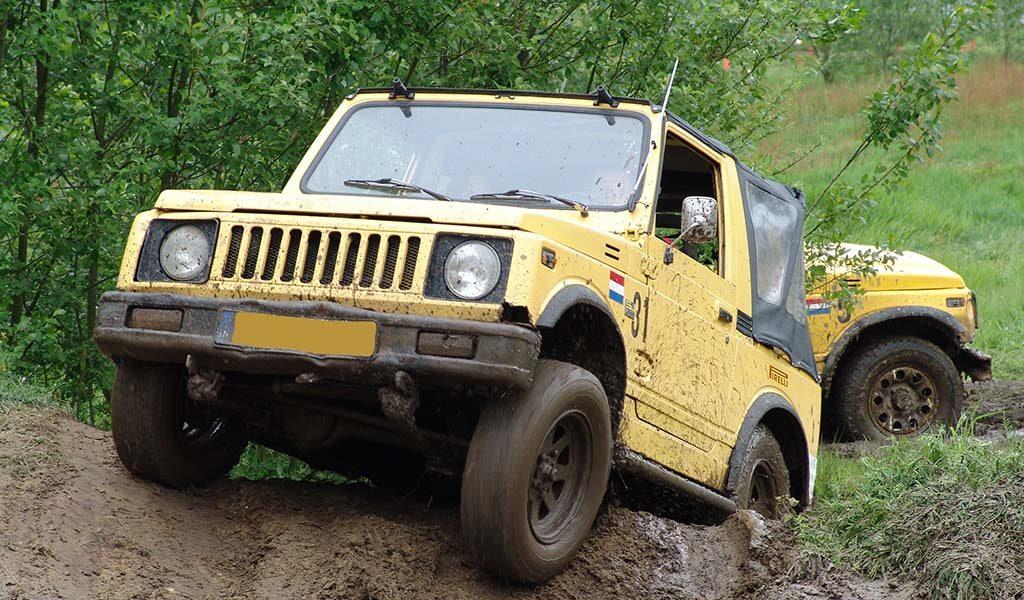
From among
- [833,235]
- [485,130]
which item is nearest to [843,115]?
[833,235]

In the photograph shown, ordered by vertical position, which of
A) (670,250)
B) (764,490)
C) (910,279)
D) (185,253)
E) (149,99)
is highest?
(149,99)

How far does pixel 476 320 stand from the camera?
14.1 ft

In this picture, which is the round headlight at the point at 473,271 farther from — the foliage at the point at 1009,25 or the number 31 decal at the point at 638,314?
the foliage at the point at 1009,25

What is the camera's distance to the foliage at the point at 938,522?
170 inches

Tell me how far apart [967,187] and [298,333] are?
1719 centimetres

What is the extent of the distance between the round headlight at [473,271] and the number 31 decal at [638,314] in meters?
0.98

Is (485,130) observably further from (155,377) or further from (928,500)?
(928,500)

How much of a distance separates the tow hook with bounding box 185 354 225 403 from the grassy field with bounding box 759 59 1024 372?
5918 millimetres

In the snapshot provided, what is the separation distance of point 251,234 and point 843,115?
22.4 m

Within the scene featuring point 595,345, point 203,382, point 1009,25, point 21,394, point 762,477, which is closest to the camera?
point 203,382

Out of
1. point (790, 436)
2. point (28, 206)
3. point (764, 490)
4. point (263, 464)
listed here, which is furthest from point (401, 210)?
point (263, 464)

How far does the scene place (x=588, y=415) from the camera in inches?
187

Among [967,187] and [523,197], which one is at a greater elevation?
[967,187]

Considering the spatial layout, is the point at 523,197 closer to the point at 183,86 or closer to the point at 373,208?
the point at 373,208
